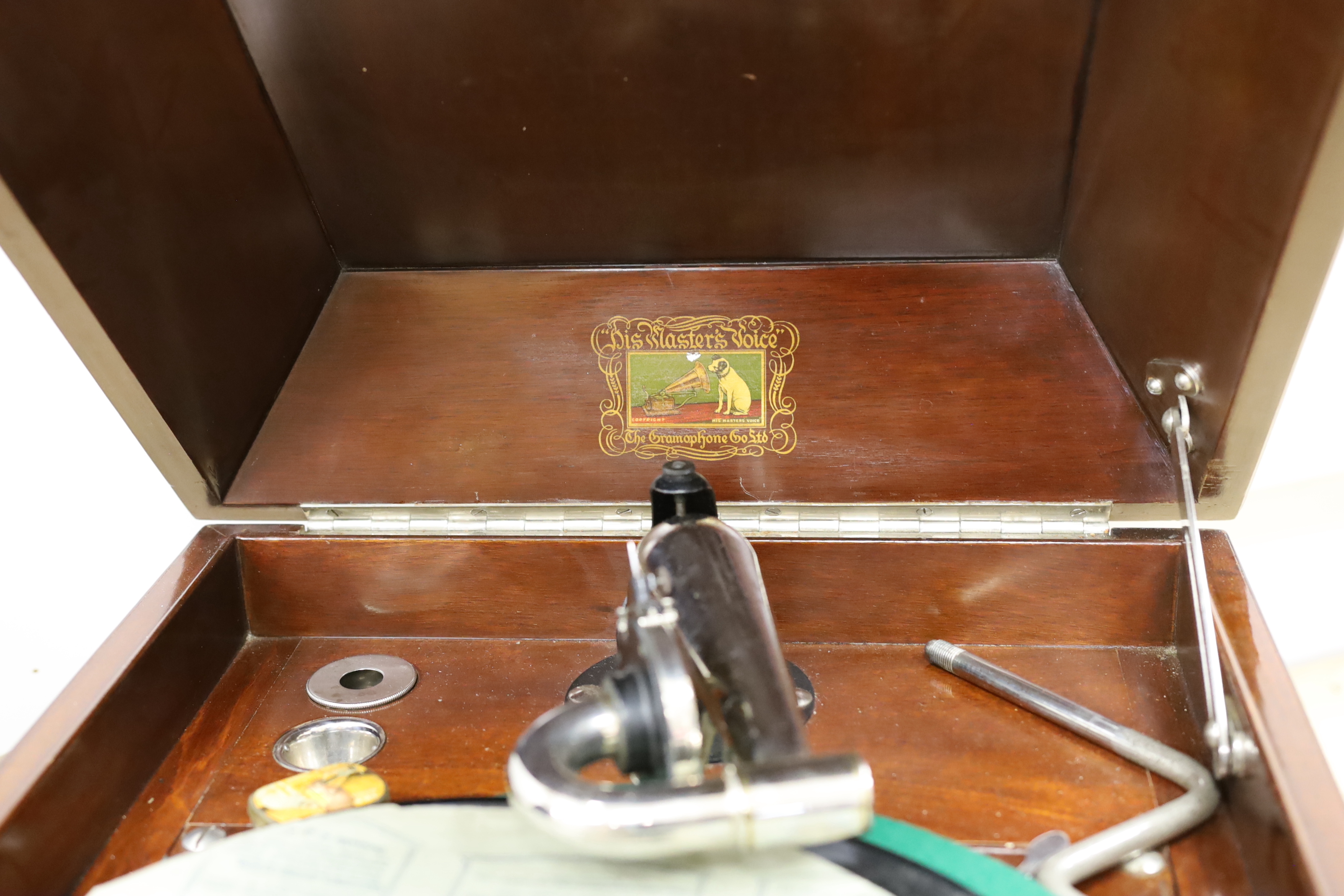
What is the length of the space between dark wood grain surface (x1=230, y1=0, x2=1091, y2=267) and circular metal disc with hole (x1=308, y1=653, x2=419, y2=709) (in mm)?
418

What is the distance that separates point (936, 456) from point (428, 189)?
0.56 m

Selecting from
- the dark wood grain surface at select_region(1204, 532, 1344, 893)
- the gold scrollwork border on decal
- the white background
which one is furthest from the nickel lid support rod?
the white background

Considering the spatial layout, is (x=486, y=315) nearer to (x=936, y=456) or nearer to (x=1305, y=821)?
(x=936, y=456)

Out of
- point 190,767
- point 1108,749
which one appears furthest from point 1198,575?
point 190,767

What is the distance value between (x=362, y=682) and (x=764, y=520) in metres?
0.42

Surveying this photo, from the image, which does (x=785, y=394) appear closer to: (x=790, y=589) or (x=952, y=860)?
(x=790, y=589)

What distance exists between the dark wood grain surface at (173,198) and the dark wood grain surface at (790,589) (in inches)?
5.6

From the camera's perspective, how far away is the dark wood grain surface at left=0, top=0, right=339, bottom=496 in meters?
0.80

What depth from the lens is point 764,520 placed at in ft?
3.35

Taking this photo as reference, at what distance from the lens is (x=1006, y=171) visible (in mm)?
995

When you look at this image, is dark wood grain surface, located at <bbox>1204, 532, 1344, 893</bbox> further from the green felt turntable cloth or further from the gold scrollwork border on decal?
the gold scrollwork border on decal

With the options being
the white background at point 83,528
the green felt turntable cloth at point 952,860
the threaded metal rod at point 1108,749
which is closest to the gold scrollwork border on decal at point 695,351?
the threaded metal rod at point 1108,749

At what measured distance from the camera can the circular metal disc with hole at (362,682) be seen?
978 millimetres

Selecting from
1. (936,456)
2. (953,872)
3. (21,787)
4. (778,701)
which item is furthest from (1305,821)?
(21,787)
